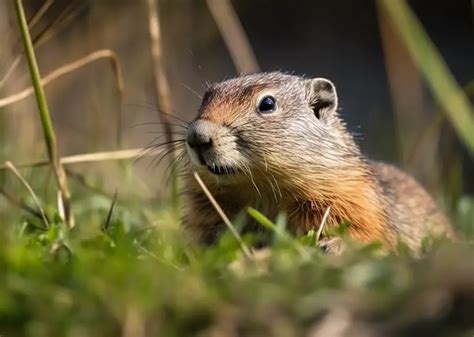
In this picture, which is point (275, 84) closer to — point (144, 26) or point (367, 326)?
point (367, 326)

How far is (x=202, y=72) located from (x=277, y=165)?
18.2ft

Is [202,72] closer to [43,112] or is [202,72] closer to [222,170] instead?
[43,112]

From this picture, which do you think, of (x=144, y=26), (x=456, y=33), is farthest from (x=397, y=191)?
(x=456, y=33)

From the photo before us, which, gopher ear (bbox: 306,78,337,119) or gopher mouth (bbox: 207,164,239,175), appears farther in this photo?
gopher ear (bbox: 306,78,337,119)

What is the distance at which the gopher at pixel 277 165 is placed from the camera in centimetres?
425

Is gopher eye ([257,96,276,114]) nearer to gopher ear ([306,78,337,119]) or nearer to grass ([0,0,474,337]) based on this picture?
gopher ear ([306,78,337,119])

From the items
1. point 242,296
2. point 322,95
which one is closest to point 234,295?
point 242,296

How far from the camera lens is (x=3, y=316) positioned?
8.75 ft

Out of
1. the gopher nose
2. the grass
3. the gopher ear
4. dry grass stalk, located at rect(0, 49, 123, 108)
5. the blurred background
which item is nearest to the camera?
the grass

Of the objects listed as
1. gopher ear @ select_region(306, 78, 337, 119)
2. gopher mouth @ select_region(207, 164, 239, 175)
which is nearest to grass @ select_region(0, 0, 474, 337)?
gopher mouth @ select_region(207, 164, 239, 175)

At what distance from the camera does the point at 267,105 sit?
15.2ft


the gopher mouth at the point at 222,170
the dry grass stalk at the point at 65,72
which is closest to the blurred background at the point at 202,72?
the dry grass stalk at the point at 65,72

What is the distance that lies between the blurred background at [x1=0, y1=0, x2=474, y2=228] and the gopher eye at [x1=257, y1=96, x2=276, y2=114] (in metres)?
0.74

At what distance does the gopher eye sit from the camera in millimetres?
4590
